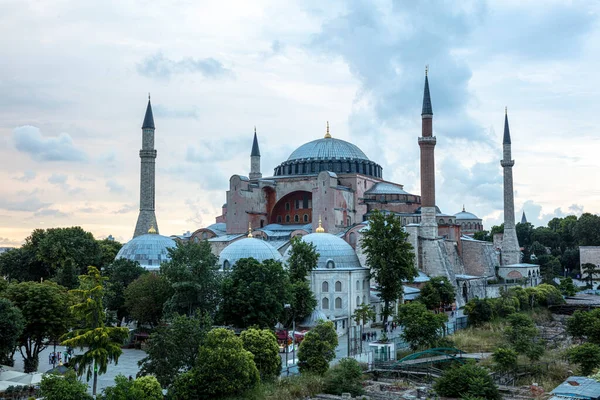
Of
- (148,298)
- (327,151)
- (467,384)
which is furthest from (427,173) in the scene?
(467,384)

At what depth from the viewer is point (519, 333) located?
881 inches

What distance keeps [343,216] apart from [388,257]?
994 cm

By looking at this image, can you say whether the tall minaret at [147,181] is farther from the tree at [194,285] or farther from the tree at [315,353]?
the tree at [315,353]

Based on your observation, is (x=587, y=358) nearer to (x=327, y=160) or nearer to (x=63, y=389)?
(x=63, y=389)

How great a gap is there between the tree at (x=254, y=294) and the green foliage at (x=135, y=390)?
6.78 meters

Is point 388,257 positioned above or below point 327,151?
below

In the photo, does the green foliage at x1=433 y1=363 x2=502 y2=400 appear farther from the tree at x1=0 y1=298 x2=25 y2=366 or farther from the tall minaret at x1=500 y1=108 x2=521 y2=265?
the tall minaret at x1=500 y1=108 x2=521 y2=265

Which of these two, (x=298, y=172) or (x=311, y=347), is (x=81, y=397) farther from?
(x=298, y=172)

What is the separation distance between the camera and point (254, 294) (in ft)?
70.0

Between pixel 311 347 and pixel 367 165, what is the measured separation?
26.3 m

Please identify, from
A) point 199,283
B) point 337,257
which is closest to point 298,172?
point 337,257

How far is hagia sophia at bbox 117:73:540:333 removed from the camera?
32.4m

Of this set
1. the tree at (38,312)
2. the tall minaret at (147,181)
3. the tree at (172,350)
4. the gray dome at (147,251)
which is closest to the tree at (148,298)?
the tree at (38,312)

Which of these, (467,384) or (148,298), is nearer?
(467,384)
